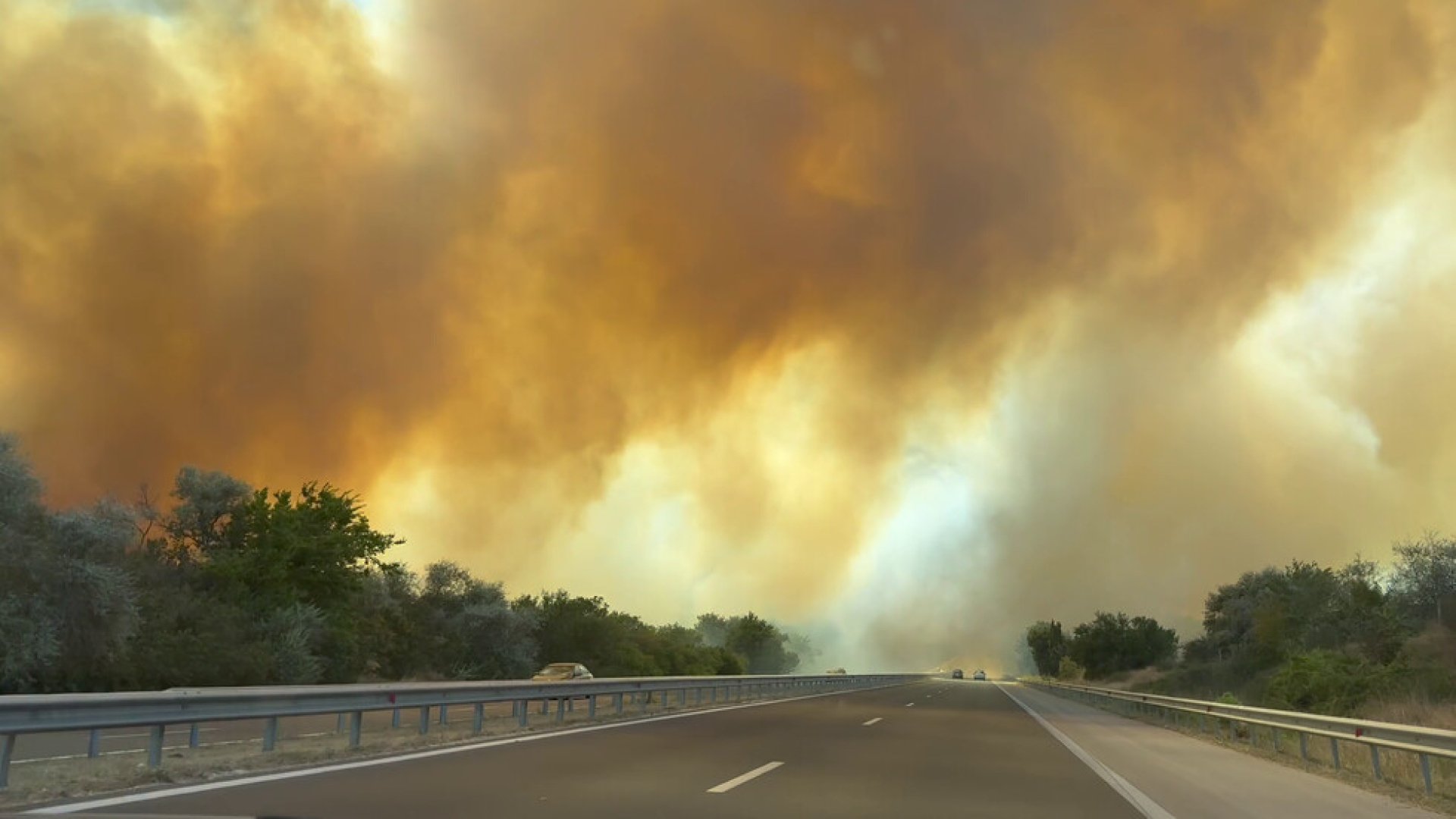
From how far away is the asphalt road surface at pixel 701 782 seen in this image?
27.2ft

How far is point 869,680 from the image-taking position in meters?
72.2

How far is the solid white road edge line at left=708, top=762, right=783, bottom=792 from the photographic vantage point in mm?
9970

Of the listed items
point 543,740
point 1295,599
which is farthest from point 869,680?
point 543,740

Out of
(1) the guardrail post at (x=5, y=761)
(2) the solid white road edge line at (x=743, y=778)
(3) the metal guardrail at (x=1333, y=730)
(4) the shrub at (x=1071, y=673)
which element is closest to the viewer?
(1) the guardrail post at (x=5, y=761)

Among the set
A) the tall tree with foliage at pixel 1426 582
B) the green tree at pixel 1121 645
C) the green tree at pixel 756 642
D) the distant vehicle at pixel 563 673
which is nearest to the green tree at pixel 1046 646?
the green tree at pixel 1121 645

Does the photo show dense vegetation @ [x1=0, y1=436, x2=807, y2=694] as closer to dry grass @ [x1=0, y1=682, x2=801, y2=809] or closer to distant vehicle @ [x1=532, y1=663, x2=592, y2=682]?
distant vehicle @ [x1=532, y1=663, x2=592, y2=682]

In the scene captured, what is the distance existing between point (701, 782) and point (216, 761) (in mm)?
5771

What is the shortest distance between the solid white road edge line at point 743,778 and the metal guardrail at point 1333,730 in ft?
26.8

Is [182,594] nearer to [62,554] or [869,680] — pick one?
[62,554]

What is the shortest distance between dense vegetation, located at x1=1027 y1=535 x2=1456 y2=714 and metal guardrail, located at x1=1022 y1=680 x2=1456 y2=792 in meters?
11.6

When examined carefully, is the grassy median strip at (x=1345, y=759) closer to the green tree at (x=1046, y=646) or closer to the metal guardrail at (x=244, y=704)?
the metal guardrail at (x=244, y=704)

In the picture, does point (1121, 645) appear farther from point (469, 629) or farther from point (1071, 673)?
point (469, 629)

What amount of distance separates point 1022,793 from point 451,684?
9529 mm

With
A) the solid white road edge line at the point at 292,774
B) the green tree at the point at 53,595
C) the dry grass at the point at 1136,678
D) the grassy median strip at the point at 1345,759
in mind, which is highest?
the green tree at the point at 53,595
